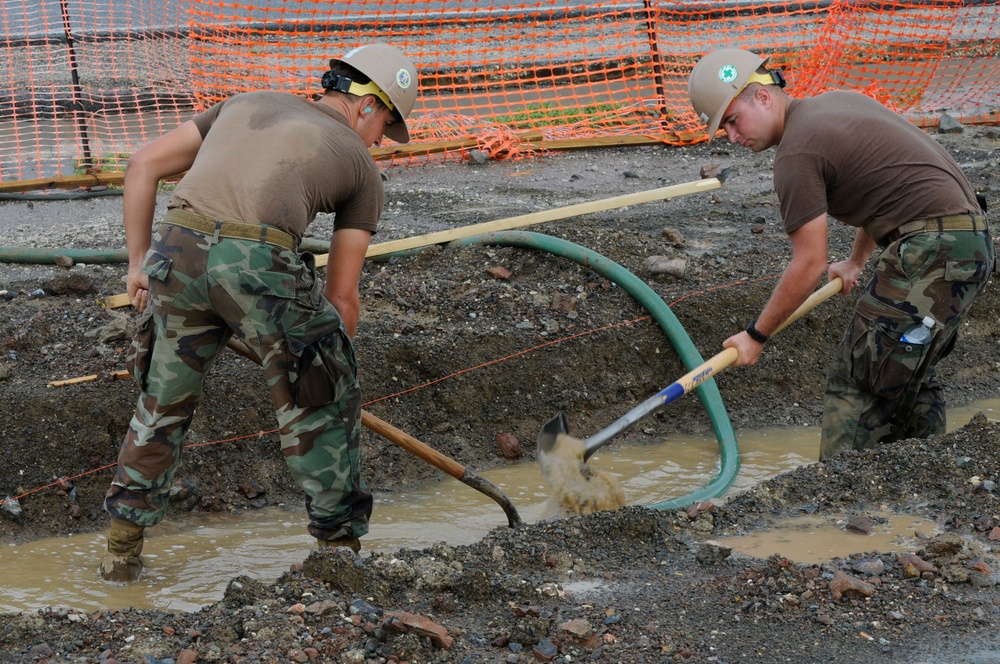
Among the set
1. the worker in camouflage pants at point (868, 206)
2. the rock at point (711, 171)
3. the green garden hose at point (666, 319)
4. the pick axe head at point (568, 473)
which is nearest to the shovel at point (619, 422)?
the pick axe head at point (568, 473)

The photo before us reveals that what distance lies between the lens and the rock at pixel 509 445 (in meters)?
5.64

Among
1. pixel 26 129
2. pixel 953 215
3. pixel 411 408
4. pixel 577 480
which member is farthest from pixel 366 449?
pixel 26 129

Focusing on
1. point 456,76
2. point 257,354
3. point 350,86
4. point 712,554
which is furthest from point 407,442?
point 456,76

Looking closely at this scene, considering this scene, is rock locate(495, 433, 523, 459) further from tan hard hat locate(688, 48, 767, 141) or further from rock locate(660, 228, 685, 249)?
tan hard hat locate(688, 48, 767, 141)

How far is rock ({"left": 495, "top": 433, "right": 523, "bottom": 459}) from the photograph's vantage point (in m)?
5.64

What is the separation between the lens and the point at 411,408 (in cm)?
562

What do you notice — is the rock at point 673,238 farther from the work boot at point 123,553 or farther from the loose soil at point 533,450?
the work boot at point 123,553

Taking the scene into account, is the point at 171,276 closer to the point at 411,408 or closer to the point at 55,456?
the point at 55,456

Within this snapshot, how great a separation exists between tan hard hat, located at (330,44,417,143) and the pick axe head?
1455mm

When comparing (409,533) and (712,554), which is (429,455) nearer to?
(409,533)

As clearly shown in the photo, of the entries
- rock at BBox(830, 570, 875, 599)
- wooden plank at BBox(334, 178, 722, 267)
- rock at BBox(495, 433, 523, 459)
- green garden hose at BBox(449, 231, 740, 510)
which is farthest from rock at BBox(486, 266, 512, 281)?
rock at BBox(830, 570, 875, 599)

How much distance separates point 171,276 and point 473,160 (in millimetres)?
5665

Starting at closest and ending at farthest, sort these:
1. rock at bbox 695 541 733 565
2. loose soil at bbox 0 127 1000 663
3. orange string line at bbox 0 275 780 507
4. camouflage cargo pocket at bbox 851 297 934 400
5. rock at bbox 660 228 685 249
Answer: loose soil at bbox 0 127 1000 663
rock at bbox 695 541 733 565
camouflage cargo pocket at bbox 851 297 934 400
orange string line at bbox 0 275 780 507
rock at bbox 660 228 685 249

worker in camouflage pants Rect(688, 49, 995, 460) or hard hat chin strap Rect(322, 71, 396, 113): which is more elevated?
hard hat chin strap Rect(322, 71, 396, 113)
